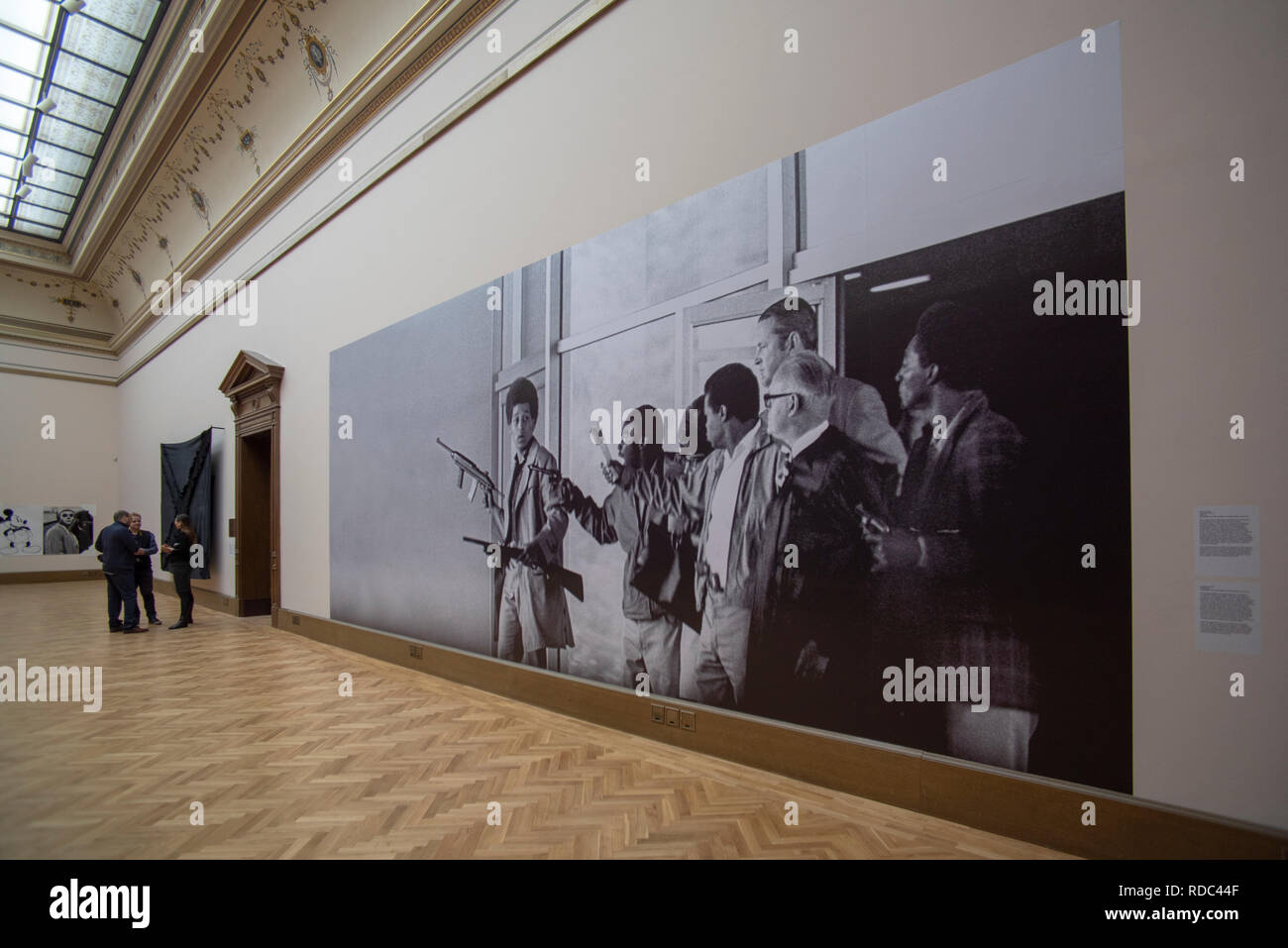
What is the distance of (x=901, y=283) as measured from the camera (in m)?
3.08

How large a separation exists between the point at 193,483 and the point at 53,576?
26.4 ft

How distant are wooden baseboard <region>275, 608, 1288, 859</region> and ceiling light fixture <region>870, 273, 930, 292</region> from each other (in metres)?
2.27

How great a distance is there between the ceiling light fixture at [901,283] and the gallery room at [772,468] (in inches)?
0.6

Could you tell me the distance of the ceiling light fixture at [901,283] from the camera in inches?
119

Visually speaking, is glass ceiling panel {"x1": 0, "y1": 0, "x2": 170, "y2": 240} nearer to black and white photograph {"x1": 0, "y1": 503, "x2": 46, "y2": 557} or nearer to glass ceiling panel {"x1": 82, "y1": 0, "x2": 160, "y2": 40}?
glass ceiling panel {"x1": 82, "y1": 0, "x2": 160, "y2": 40}

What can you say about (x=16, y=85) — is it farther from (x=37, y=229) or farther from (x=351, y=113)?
(x=351, y=113)

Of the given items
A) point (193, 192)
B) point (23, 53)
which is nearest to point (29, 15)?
point (23, 53)

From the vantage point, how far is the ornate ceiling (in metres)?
6.80

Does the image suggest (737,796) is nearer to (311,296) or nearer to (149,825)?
(149,825)

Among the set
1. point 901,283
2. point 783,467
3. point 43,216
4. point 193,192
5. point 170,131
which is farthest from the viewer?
point 43,216

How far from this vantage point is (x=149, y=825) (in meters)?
2.94

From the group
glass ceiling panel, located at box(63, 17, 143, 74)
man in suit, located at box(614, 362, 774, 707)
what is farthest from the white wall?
man in suit, located at box(614, 362, 774, 707)

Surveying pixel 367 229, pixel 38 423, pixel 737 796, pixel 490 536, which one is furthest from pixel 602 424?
pixel 38 423

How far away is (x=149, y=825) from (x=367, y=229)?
6.16 m
